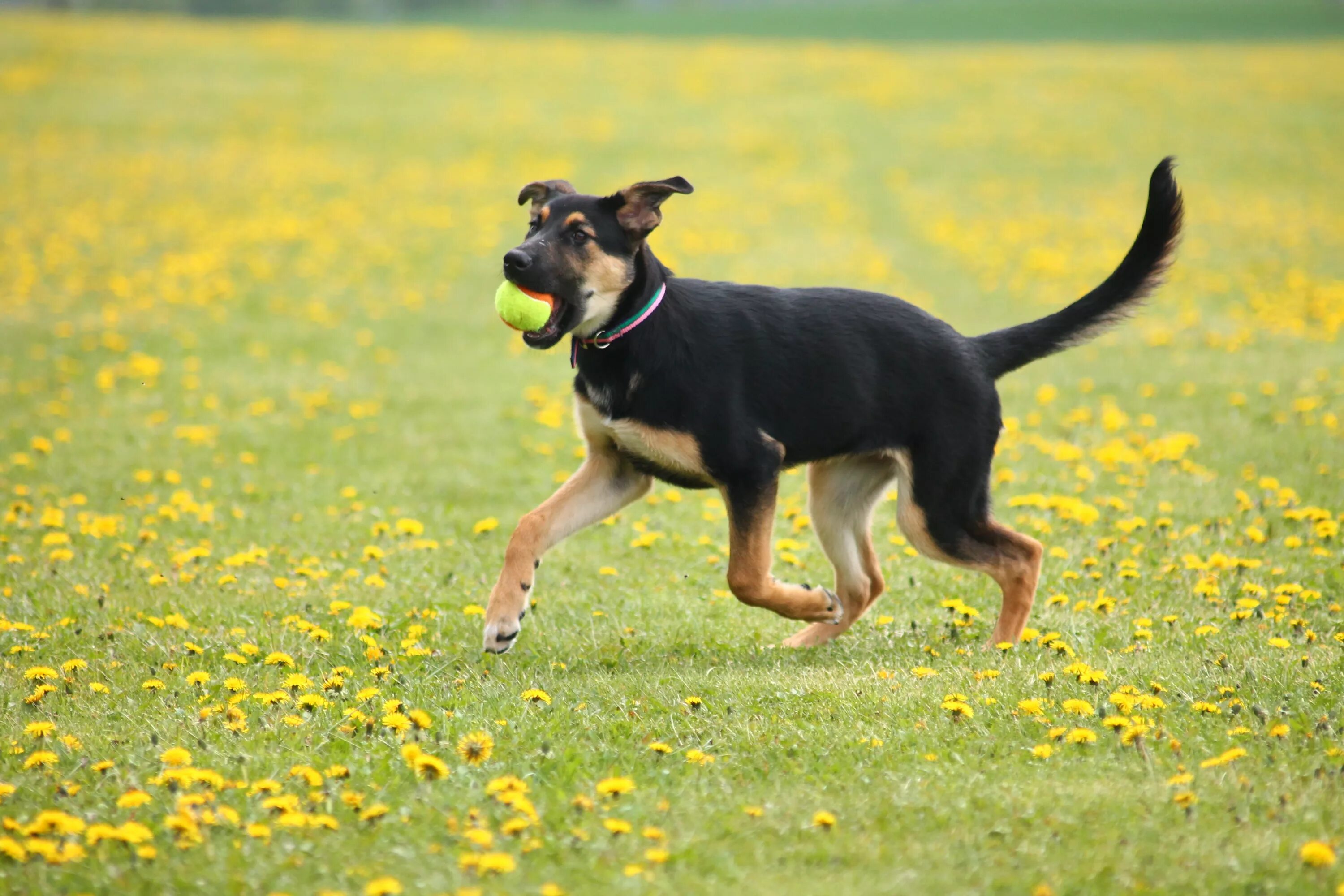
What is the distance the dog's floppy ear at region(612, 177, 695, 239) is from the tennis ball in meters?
0.53

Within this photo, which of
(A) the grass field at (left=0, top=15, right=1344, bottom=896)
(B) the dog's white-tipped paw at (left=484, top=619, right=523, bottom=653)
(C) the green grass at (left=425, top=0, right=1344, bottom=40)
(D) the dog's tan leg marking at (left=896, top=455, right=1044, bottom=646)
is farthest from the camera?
(C) the green grass at (left=425, top=0, right=1344, bottom=40)

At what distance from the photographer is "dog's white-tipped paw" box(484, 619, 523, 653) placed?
5742mm

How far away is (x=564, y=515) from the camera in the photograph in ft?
19.6

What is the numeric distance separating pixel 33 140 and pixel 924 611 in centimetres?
2642

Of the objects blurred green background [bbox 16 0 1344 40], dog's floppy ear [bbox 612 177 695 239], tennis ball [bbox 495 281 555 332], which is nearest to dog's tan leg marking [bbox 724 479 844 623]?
tennis ball [bbox 495 281 555 332]

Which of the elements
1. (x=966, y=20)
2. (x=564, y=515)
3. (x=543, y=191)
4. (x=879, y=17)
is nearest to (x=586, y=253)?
(x=543, y=191)

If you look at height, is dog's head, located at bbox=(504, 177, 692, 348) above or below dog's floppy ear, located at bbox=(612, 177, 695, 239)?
below

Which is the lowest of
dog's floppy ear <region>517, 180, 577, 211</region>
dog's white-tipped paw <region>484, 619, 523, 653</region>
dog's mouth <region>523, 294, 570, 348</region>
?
dog's white-tipped paw <region>484, 619, 523, 653</region>

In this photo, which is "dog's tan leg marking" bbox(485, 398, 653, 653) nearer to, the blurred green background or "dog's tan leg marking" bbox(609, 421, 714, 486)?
"dog's tan leg marking" bbox(609, 421, 714, 486)

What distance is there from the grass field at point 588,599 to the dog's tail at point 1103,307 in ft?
4.10

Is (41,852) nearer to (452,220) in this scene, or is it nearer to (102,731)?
(102,731)

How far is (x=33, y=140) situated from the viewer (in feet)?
89.8

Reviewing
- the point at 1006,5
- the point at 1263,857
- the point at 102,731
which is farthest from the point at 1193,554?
the point at 1006,5

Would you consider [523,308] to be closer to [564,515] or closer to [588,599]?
[564,515]
